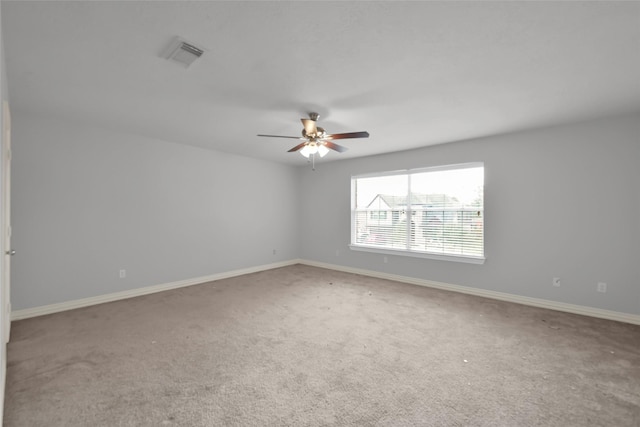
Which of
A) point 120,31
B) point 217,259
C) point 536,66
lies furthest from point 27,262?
point 536,66

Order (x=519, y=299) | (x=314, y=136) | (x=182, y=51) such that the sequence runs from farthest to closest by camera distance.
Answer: (x=519, y=299)
(x=314, y=136)
(x=182, y=51)

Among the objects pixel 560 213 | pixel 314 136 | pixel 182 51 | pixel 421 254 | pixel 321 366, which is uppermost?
pixel 182 51

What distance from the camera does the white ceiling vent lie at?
196 cm

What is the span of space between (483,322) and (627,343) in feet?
3.93

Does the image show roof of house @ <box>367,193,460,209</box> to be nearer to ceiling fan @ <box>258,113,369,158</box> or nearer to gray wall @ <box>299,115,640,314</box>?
gray wall @ <box>299,115,640,314</box>

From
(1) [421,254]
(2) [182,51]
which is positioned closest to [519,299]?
(1) [421,254]

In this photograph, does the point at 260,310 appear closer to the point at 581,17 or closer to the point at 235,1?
the point at 235,1

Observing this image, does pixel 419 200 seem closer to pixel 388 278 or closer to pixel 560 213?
pixel 388 278

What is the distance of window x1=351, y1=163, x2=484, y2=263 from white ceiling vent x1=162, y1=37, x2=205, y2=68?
390cm

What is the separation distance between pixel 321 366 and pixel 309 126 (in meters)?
2.35

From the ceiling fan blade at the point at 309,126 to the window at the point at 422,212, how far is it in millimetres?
2478

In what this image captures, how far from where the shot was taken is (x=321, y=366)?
2316 mm

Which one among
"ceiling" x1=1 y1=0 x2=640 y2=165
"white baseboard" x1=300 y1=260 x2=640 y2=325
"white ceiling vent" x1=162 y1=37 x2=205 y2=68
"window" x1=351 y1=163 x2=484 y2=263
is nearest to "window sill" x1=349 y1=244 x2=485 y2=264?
"window" x1=351 y1=163 x2=484 y2=263

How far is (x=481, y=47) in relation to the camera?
2.01 meters
